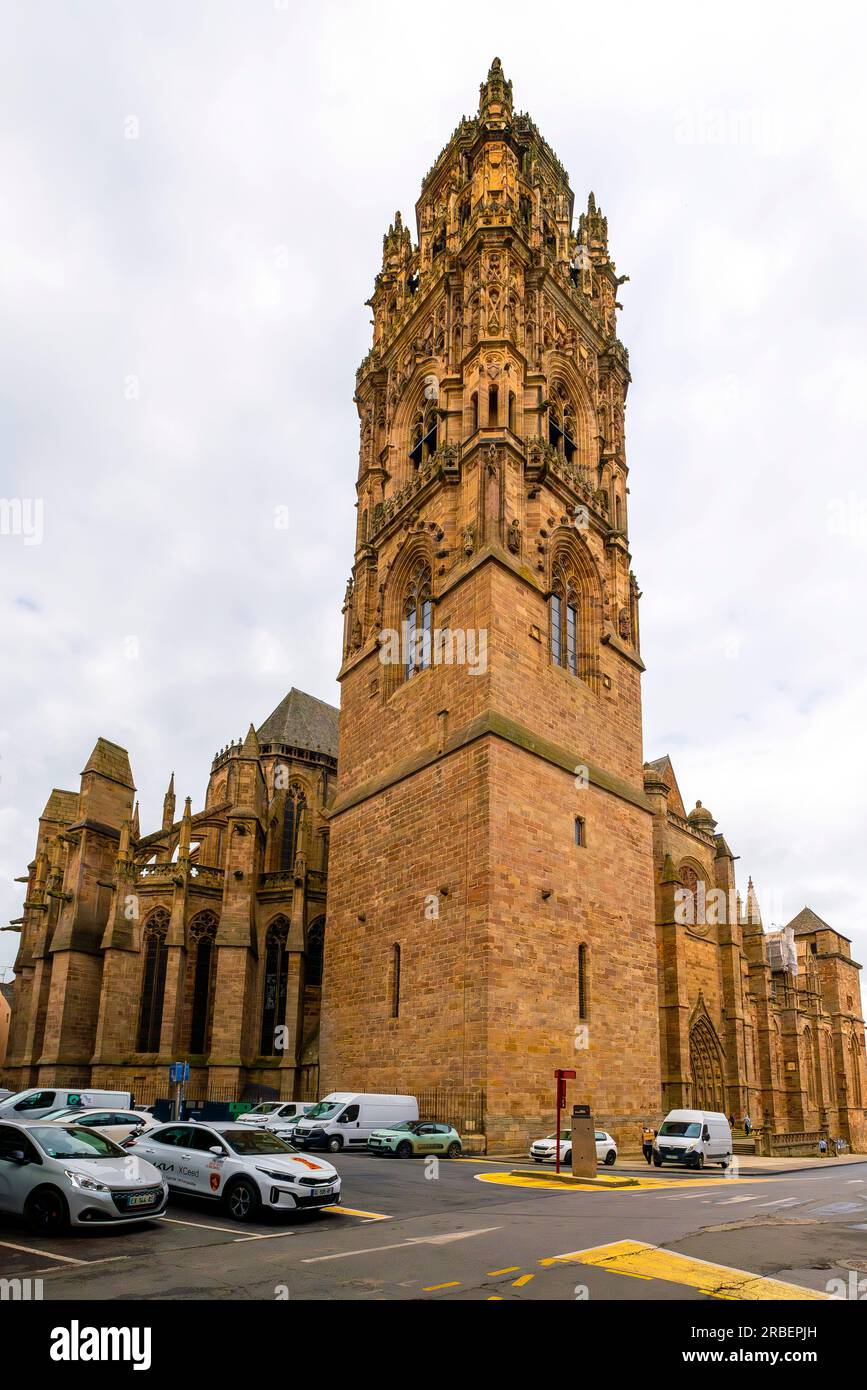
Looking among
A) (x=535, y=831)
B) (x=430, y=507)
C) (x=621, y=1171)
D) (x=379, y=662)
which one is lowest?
(x=621, y=1171)

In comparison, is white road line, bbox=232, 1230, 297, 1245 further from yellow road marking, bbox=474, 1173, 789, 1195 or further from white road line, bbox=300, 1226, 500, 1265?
yellow road marking, bbox=474, 1173, 789, 1195

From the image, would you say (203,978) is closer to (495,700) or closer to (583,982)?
(583,982)

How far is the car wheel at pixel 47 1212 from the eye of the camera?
386 inches

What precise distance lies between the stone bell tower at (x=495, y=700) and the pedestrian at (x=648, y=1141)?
2.17 ft

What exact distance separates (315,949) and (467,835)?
46.9ft

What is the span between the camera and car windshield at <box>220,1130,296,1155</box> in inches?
460

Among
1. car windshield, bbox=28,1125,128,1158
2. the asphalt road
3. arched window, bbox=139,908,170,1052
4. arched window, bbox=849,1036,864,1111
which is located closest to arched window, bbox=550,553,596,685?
the asphalt road

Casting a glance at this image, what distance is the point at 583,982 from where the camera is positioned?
2462 cm

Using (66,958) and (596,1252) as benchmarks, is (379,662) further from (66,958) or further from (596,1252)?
(596,1252)

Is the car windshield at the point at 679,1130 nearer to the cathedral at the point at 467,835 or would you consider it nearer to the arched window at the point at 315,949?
the cathedral at the point at 467,835

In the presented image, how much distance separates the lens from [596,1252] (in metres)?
8.84

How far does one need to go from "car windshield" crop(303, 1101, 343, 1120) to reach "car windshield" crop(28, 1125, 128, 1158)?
11702mm
